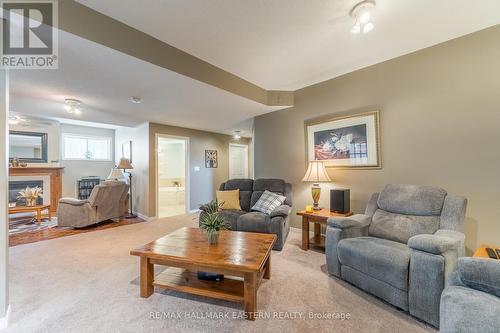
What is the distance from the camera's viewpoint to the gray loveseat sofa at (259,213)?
Result: 2938 mm

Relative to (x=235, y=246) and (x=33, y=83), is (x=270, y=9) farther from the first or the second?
(x=33, y=83)

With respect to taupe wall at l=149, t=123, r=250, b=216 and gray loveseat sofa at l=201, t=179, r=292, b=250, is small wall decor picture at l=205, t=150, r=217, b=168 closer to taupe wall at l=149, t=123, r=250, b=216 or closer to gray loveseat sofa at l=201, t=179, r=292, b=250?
taupe wall at l=149, t=123, r=250, b=216

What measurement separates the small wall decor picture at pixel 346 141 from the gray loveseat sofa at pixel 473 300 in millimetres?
Result: 1940

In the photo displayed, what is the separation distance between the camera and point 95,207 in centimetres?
425

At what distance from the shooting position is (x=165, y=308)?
171cm

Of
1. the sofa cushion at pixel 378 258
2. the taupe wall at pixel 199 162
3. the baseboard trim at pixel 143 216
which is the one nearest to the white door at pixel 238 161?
the taupe wall at pixel 199 162

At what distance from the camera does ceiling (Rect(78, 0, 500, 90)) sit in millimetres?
1775

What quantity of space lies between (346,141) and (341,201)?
92cm

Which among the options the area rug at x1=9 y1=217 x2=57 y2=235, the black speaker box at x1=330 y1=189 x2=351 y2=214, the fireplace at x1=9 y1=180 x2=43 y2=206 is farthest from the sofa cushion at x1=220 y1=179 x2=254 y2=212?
the fireplace at x1=9 y1=180 x2=43 y2=206

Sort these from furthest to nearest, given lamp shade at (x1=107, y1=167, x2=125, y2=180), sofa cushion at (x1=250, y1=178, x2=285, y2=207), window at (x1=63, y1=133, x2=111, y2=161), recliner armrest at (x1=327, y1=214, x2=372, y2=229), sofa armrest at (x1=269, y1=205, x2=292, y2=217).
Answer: window at (x1=63, y1=133, x2=111, y2=161), lamp shade at (x1=107, y1=167, x2=125, y2=180), sofa cushion at (x1=250, y1=178, x2=285, y2=207), sofa armrest at (x1=269, y1=205, x2=292, y2=217), recliner armrest at (x1=327, y1=214, x2=372, y2=229)

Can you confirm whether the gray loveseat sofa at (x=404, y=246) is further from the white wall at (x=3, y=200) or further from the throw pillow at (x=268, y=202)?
the white wall at (x=3, y=200)

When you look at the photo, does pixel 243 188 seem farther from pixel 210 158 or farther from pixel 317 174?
pixel 210 158

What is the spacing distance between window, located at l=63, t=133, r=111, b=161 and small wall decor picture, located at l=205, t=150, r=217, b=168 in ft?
10.8

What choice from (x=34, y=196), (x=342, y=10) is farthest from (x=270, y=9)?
(x=34, y=196)
